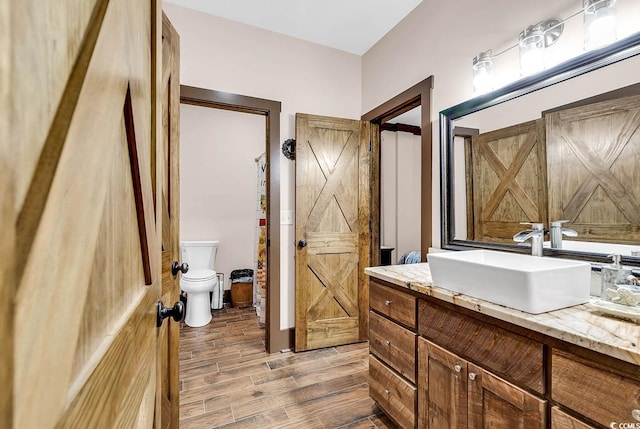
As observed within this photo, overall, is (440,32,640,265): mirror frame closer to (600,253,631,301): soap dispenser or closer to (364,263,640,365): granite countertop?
(600,253,631,301): soap dispenser

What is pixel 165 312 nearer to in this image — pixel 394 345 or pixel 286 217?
pixel 394 345

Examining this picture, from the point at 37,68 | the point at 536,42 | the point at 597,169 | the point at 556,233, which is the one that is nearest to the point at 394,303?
the point at 556,233

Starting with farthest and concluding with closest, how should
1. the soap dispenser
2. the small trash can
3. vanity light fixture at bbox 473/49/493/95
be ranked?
the small trash can, vanity light fixture at bbox 473/49/493/95, the soap dispenser

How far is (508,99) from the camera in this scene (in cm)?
159

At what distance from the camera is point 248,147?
13.3 feet

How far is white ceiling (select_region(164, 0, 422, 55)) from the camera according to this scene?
2.22 metres

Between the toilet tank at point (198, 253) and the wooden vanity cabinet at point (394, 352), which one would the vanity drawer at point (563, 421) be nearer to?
the wooden vanity cabinet at point (394, 352)

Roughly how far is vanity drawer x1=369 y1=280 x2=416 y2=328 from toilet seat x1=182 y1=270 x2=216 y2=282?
202 centimetres

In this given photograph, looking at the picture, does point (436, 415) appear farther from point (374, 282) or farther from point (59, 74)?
point (59, 74)

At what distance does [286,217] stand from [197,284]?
4.05 feet

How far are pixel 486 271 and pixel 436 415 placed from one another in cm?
70

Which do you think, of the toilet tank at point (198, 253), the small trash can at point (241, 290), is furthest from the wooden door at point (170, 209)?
the small trash can at point (241, 290)

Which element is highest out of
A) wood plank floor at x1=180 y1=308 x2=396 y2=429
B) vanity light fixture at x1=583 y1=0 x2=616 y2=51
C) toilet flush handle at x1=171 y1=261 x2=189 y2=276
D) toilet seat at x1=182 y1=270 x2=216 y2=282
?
vanity light fixture at x1=583 y1=0 x2=616 y2=51

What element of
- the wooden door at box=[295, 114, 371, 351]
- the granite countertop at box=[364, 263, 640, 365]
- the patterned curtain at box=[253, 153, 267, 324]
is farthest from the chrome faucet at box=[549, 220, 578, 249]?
the patterned curtain at box=[253, 153, 267, 324]
